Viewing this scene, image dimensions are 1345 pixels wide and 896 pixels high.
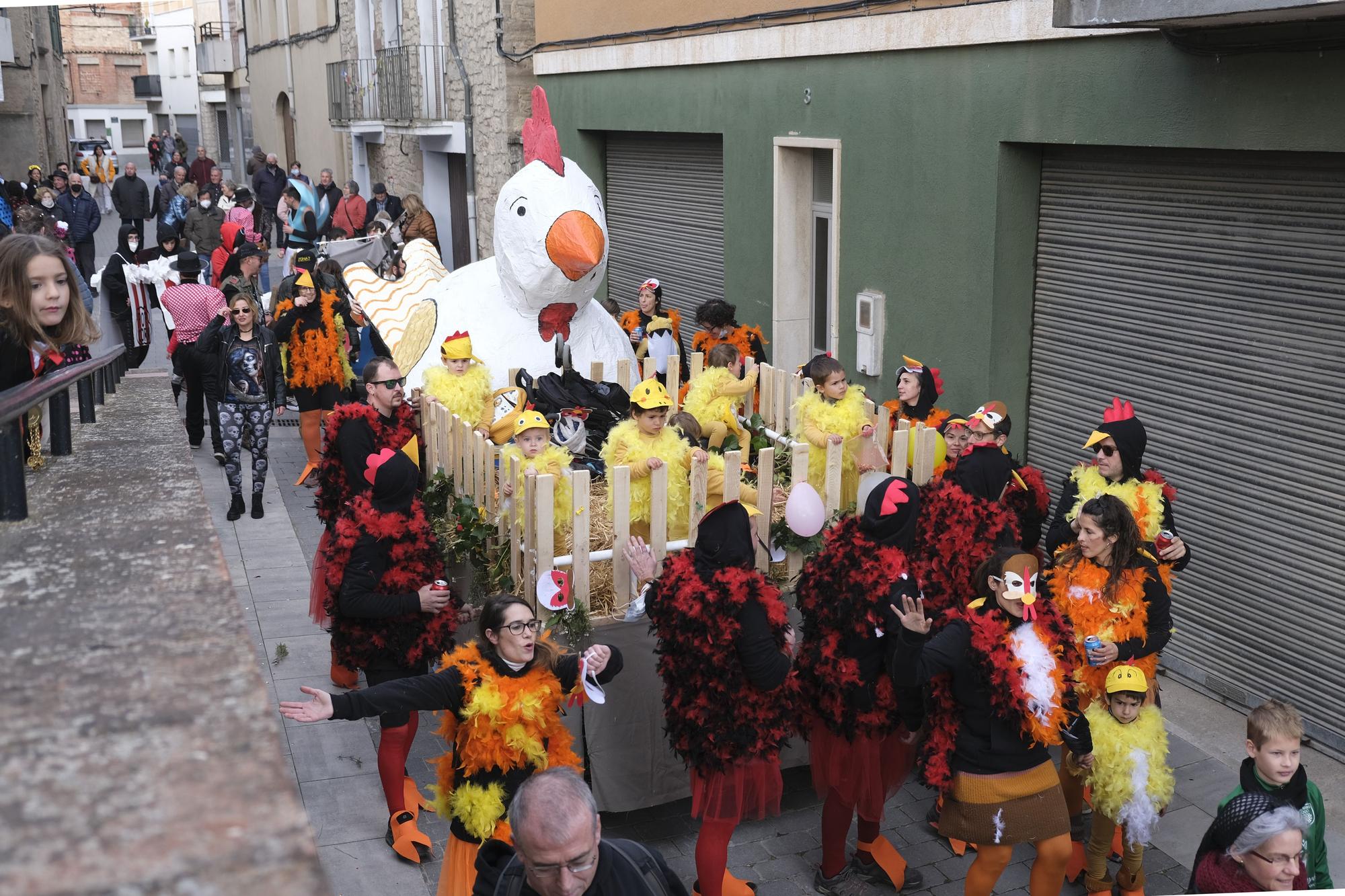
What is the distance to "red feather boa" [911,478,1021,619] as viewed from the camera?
567 cm

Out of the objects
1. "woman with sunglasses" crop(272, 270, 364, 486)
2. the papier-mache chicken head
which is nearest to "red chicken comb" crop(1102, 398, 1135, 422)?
the papier-mache chicken head

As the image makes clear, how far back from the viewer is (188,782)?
161 cm

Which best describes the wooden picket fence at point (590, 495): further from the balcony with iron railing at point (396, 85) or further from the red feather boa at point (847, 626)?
the balcony with iron railing at point (396, 85)

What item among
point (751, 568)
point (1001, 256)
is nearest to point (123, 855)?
point (751, 568)

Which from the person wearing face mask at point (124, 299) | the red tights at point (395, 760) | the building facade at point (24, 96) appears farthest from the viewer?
the building facade at point (24, 96)

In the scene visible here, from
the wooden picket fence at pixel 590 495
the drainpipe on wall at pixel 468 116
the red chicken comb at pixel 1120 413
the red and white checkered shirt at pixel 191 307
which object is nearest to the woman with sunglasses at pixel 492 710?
the wooden picket fence at pixel 590 495

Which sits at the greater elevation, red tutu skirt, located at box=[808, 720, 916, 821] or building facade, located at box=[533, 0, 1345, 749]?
building facade, located at box=[533, 0, 1345, 749]

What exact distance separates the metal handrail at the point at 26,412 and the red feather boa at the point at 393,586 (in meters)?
1.31

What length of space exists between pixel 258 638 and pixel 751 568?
4.22m

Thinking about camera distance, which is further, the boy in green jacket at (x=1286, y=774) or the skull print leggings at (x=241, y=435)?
the skull print leggings at (x=241, y=435)

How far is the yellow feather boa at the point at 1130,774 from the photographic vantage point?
4.77 meters

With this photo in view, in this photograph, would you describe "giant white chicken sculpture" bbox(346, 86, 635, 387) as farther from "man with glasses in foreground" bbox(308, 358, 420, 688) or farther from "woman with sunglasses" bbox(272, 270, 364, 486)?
"man with glasses in foreground" bbox(308, 358, 420, 688)

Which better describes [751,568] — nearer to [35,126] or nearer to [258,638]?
[258,638]

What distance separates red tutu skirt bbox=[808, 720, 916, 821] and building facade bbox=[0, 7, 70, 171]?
28.4 m
